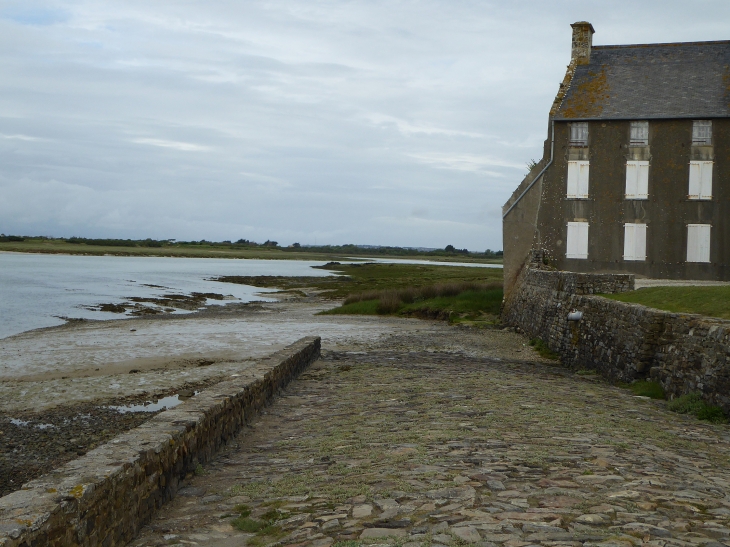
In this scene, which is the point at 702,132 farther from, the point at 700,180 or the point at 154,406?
the point at 154,406

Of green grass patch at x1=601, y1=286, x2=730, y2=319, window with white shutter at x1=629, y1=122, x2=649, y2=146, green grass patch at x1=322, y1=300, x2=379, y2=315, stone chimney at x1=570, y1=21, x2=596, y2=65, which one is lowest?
green grass patch at x1=322, y1=300, x2=379, y2=315

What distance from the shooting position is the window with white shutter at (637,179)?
25797 mm

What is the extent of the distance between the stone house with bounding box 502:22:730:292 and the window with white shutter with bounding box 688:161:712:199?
0.03m

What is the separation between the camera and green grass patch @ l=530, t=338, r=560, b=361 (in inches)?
753

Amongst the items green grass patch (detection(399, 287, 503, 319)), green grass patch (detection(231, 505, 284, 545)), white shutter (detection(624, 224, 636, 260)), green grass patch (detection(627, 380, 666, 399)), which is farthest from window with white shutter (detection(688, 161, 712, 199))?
green grass patch (detection(231, 505, 284, 545))

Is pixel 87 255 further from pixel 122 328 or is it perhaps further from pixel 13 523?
pixel 13 523

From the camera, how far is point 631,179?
25.9 metres

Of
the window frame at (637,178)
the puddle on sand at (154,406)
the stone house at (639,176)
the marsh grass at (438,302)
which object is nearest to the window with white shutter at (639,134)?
the stone house at (639,176)

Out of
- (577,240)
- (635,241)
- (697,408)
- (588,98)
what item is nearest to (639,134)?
(588,98)

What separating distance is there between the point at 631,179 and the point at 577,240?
2.79 metres

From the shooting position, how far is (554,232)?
87.4 feet

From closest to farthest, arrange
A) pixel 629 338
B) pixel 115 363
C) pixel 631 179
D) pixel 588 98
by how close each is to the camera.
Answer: pixel 629 338, pixel 115 363, pixel 631 179, pixel 588 98

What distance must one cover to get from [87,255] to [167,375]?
136 m

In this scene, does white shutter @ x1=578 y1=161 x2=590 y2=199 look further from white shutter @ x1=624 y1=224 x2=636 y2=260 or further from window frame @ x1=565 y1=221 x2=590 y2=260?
white shutter @ x1=624 y1=224 x2=636 y2=260
